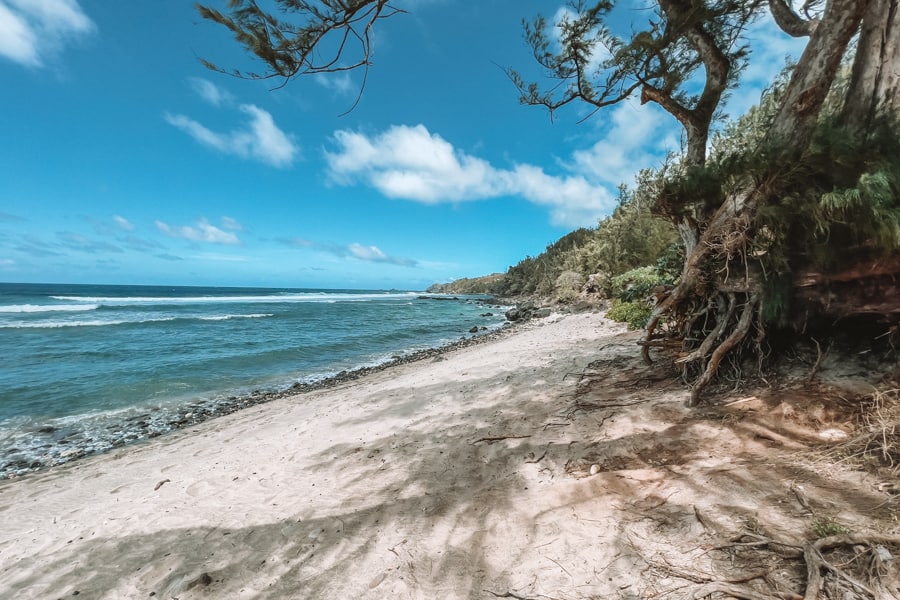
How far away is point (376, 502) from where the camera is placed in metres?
Result: 3.62

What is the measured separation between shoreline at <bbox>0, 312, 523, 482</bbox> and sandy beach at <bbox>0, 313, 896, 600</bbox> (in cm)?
92

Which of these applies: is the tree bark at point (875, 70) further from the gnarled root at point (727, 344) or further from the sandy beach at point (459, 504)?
the sandy beach at point (459, 504)

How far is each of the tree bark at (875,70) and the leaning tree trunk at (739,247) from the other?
0.34 metres

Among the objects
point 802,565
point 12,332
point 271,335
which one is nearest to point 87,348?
point 271,335

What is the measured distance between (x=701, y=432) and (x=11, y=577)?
642 centimetres

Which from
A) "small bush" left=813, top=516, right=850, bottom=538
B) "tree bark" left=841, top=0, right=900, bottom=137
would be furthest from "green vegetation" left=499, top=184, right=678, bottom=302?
"small bush" left=813, top=516, right=850, bottom=538

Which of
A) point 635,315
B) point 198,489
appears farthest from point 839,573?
point 635,315

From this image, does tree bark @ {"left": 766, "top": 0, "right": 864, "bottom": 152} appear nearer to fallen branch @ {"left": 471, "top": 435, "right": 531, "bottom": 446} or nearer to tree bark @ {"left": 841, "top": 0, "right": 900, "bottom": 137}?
tree bark @ {"left": 841, "top": 0, "right": 900, "bottom": 137}

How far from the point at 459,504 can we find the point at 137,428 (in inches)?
341

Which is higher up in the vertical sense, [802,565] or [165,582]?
[802,565]

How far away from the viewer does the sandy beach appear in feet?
8.04

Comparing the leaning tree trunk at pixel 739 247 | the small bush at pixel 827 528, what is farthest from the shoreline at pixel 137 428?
the small bush at pixel 827 528

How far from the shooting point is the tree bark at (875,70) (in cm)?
355

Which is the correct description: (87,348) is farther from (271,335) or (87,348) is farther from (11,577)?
(11,577)
